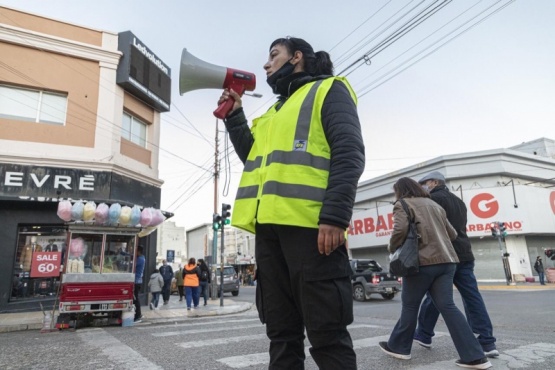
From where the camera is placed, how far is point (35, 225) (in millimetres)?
12102

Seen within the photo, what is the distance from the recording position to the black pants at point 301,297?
66.6 inches

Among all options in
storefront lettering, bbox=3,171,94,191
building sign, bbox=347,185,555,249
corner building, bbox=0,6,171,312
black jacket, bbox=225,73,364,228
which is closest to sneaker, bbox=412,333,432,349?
black jacket, bbox=225,73,364,228

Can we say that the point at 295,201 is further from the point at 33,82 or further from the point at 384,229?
the point at 384,229

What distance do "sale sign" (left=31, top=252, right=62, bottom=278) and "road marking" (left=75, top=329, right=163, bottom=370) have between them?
6459mm

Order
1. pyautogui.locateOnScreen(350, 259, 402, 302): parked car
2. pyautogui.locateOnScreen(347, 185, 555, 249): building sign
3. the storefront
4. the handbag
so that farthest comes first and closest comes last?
pyautogui.locateOnScreen(347, 185, 555, 249): building sign < pyautogui.locateOnScreen(350, 259, 402, 302): parked car < the storefront < the handbag

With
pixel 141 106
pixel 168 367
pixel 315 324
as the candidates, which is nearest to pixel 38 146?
pixel 141 106

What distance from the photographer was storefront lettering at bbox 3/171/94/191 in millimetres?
11695

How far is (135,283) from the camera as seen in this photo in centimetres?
940

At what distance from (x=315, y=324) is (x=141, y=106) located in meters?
15.3

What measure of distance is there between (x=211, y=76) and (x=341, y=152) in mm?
1378

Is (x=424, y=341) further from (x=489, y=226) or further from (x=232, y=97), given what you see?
(x=489, y=226)

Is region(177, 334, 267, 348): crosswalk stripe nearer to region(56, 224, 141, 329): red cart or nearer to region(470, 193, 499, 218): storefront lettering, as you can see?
region(56, 224, 141, 329): red cart

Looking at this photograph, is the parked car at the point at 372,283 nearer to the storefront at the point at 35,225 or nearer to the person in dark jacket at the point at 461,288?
the storefront at the point at 35,225

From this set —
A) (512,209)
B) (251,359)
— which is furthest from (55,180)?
(512,209)
